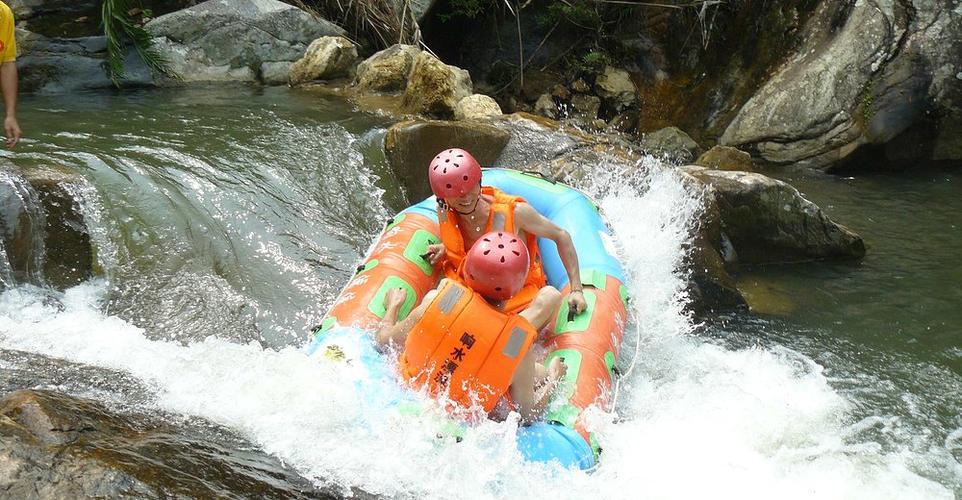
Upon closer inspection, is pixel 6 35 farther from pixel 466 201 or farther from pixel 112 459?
pixel 112 459

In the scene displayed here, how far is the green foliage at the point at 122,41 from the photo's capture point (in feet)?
30.1

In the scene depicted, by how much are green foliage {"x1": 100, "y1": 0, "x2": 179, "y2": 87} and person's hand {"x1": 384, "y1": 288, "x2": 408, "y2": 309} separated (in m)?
6.24

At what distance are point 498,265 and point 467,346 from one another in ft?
1.26

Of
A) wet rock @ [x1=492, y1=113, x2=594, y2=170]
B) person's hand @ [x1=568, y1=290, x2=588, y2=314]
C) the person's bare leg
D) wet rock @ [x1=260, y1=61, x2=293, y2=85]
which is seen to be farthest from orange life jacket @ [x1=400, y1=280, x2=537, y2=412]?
wet rock @ [x1=260, y1=61, x2=293, y2=85]

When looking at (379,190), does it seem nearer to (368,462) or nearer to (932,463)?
(368,462)

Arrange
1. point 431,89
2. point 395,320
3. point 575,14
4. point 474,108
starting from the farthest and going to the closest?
point 575,14, point 431,89, point 474,108, point 395,320

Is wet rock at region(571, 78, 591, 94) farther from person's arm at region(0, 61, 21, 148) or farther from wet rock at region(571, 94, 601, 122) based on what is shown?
person's arm at region(0, 61, 21, 148)

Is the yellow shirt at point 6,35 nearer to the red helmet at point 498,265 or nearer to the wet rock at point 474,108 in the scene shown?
the red helmet at point 498,265

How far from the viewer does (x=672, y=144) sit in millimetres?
9750

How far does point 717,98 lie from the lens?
10414 mm

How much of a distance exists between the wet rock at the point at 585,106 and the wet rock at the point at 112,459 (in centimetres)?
847

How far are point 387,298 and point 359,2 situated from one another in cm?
699

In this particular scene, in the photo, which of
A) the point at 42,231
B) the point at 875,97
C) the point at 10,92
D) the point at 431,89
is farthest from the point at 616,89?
the point at 10,92

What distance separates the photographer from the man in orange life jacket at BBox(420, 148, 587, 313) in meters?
4.32
